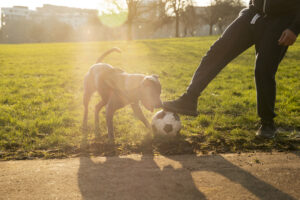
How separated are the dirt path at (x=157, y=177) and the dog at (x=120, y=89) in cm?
101

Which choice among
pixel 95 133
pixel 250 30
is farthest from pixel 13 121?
pixel 250 30

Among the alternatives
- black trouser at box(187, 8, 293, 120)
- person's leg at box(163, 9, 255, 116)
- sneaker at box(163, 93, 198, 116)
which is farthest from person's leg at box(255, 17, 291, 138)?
sneaker at box(163, 93, 198, 116)

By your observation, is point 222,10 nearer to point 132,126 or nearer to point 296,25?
point 132,126

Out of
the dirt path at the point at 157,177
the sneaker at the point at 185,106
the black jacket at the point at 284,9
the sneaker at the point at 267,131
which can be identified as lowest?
the dirt path at the point at 157,177

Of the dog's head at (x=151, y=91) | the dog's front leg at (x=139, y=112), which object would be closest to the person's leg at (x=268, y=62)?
the dog's head at (x=151, y=91)

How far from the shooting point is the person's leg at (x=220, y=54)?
154 inches

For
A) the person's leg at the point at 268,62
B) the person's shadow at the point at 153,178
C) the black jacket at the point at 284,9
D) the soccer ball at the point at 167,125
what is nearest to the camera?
the person's shadow at the point at 153,178

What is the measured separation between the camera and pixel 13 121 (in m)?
4.99

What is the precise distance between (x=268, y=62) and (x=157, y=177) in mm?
2271

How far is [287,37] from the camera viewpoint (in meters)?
3.46

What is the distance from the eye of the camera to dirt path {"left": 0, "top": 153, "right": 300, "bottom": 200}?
2.51m

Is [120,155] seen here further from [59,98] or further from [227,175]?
[59,98]

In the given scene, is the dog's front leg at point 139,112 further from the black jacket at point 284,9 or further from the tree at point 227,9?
the tree at point 227,9

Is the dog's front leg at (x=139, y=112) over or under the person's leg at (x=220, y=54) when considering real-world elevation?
under
